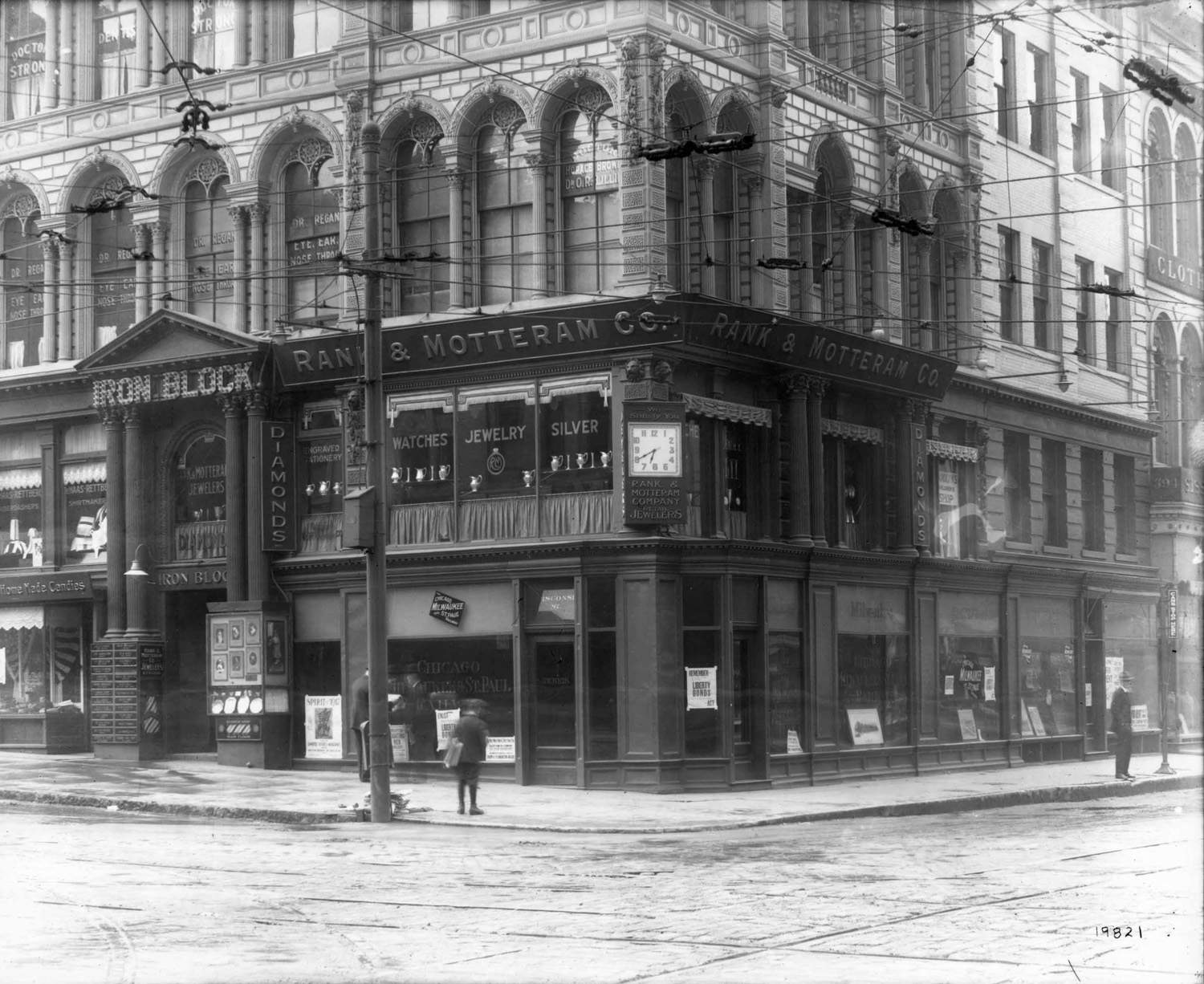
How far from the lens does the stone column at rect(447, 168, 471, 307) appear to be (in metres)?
30.1

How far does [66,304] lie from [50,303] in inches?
15.0

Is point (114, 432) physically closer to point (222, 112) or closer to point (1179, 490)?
point (222, 112)

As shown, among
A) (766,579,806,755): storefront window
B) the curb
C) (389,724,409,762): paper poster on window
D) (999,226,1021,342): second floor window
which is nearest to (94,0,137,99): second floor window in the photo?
(389,724,409,762): paper poster on window

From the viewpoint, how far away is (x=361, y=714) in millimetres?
28484

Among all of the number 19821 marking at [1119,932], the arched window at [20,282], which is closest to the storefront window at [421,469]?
the arched window at [20,282]

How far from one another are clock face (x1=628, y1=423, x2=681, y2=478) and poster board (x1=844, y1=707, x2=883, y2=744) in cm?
655

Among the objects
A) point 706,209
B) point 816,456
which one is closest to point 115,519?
point 706,209

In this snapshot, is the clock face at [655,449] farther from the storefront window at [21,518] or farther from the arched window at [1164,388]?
the storefront window at [21,518]

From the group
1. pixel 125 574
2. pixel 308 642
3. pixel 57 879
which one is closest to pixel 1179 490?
pixel 308 642

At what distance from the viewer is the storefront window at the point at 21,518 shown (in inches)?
1384

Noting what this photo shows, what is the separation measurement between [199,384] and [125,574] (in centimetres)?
387

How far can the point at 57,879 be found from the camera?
16.8m

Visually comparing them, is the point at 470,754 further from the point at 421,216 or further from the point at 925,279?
the point at 925,279

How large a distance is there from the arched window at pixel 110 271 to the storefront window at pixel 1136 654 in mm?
22057
